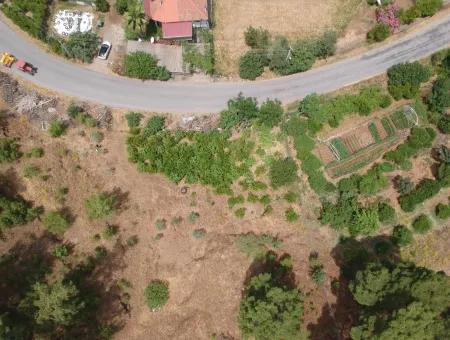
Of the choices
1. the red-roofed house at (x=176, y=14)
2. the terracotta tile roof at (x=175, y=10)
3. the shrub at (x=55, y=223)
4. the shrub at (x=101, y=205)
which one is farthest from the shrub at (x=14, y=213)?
the terracotta tile roof at (x=175, y=10)

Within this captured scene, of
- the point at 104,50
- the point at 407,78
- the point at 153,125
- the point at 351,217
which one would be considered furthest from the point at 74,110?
the point at 407,78

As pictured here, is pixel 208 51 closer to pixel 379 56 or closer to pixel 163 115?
pixel 163 115

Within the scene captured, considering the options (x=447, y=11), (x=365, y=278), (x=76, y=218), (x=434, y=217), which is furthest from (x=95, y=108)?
(x=447, y=11)

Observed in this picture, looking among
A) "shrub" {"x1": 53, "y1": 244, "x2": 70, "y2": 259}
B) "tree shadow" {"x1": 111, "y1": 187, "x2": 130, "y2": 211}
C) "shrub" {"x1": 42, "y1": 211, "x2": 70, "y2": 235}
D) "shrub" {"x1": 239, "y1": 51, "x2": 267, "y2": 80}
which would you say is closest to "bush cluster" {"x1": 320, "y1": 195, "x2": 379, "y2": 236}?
"shrub" {"x1": 239, "y1": 51, "x2": 267, "y2": 80}

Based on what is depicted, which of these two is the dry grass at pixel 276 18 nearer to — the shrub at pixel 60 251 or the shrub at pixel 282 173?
the shrub at pixel 282 173

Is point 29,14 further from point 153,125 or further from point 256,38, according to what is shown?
→ point 256,38

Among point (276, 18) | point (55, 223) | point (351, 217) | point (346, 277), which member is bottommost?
point (346, 277)

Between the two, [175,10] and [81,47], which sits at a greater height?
[175,10]

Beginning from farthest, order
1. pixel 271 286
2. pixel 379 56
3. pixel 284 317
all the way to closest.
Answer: pixel 379 56
pixel 271 286
pixel 284 317
